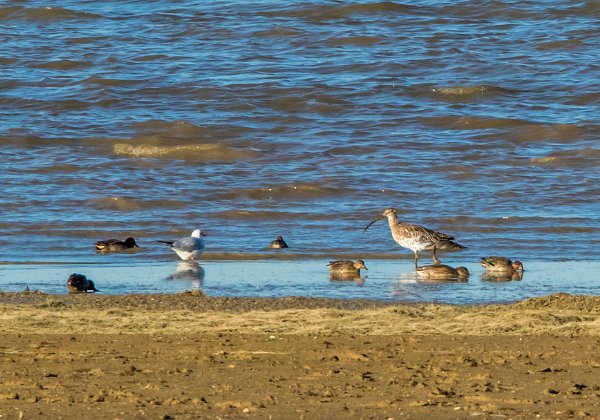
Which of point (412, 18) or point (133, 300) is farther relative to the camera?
point (412, 18)

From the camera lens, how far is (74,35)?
29172 mm

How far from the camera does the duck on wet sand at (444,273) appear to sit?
36.4 feet

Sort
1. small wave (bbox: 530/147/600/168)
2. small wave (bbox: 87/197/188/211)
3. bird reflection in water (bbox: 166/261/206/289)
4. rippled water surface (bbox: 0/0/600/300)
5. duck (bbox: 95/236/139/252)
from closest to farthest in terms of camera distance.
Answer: bird reflection in water (bbox: 166/261/206/289) → duck (bbox: 95/236/139/252) → rippled water surface (bbox: 0/0/600/300) → small wave (bbox: 87/197/188/211) → small wave (bbox: 530/147/600/168)

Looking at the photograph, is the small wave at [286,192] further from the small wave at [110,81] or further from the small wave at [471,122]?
the small wave at [110,81]

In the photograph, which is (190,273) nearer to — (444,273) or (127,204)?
(444,273)

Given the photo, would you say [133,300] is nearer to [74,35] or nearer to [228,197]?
[228,197]

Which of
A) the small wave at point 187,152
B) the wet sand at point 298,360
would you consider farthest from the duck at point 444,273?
the small wave at point 187,152

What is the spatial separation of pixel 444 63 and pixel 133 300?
17.4 metres

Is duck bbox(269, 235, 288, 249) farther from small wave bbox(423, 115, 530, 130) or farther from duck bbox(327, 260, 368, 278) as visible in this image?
small wave bbox(423, 115, 530, 130)

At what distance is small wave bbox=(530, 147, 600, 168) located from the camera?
60.5 ft

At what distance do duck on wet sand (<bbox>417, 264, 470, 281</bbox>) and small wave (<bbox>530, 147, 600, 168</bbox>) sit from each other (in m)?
7.60

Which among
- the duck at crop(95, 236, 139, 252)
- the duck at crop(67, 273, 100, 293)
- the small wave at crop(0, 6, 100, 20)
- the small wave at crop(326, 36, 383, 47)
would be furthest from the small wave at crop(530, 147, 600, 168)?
the small wave at crop(0, 6, 100, 20)

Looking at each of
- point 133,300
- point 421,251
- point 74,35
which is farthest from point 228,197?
point 74,35

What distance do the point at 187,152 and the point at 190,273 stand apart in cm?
860
